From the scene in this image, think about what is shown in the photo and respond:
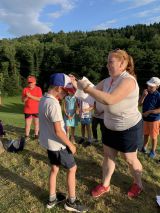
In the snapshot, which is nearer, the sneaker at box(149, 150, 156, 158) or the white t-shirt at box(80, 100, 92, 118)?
the sneaker at box(149, 150, 156, 158)

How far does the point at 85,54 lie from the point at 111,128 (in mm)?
79223

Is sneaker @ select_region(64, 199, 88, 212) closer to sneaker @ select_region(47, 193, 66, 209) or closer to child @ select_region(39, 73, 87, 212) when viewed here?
child @ select_region(39, 73, 87, 212)

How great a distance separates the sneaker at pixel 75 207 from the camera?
15.7 ft

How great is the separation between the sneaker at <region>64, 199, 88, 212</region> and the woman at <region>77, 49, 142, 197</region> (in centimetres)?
47

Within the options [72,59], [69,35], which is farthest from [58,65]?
[69,35]

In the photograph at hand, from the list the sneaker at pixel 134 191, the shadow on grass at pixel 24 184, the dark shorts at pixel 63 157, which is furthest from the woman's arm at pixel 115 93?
the shadow on grass at pixel 24 184

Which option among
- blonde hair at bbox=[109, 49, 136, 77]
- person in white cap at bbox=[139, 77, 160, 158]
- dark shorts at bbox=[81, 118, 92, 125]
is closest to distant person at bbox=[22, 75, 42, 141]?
dark shorts at bbox=[81, 118, 92, 125]

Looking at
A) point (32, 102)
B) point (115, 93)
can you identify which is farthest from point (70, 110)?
point (115, 93)

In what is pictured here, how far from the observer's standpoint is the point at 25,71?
79.8 metres

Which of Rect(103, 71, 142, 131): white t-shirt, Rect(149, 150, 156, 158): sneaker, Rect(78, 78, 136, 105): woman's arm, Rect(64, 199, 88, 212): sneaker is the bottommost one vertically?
Rect(64, 199, 88, 212): sneaker

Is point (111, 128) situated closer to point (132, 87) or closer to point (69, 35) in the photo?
point (132, 87)

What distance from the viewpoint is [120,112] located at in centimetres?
460

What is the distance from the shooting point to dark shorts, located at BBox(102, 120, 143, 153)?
15.8 ft

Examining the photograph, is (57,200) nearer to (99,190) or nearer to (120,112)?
(99,190)
